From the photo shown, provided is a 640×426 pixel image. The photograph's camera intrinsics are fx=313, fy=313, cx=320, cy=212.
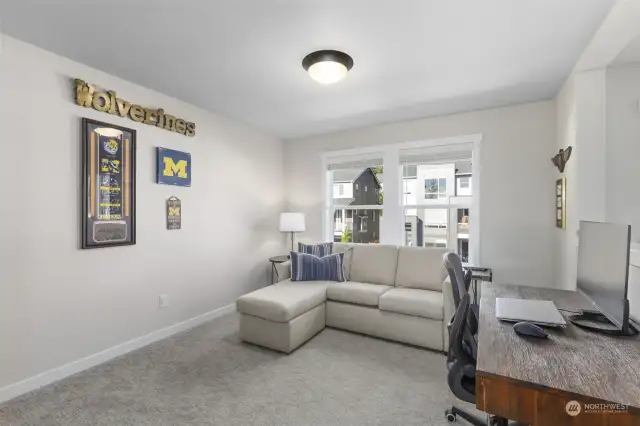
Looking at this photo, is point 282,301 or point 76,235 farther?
point 282,301

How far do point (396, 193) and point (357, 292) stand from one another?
1.56 meters

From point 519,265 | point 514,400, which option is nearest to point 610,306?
point 514,400

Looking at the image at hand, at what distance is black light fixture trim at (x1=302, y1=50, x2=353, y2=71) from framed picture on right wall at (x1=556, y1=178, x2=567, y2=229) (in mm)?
2236

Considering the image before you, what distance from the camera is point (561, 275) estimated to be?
9.75 ft

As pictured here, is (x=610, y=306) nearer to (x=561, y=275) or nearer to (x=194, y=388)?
(x=561, y=275)

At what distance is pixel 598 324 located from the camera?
146 cm

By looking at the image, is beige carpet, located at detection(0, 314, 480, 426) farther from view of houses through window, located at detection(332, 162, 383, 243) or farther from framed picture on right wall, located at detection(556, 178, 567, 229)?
view of houses through window, located at detection(332, 162, 383, 243)

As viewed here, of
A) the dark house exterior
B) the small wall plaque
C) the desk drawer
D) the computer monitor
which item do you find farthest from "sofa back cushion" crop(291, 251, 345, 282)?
the desk drawer

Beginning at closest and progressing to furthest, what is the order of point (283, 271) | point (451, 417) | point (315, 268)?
point (451, 417)
point (315, 268)
point (283, 271)

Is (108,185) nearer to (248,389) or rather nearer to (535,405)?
(248,389)

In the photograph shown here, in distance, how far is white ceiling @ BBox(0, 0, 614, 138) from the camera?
1840 millimetres

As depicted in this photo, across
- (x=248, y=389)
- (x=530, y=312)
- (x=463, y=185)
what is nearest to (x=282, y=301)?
(x=248, y=389)

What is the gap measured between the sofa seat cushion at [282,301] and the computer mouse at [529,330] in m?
1.89

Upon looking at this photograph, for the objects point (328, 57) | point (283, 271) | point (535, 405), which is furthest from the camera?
point (283, 271)
